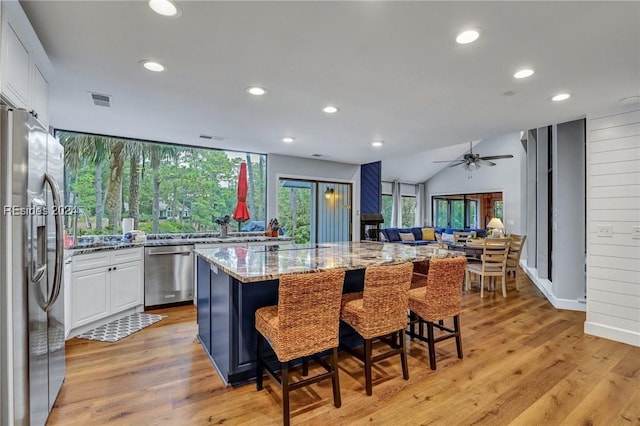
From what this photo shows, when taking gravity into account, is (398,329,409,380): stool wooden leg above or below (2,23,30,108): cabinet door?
below

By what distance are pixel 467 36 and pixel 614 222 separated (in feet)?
9.60

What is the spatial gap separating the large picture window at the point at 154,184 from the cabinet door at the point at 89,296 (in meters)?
0.92

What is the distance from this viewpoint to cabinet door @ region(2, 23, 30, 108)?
1.67 m

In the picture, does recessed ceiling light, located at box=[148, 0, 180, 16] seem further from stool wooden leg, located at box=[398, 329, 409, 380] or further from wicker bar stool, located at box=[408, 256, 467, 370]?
stool wooden leg, located at box=[398, 329, 409, 380]

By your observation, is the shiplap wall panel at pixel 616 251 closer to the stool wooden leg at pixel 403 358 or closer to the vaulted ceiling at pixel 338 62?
the vaulted ceiling at pixel 338 62

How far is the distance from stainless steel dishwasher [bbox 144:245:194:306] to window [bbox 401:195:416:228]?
8.71 m

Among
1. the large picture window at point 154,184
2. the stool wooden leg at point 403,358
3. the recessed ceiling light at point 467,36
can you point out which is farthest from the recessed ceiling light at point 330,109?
the large picture window at point 154,184

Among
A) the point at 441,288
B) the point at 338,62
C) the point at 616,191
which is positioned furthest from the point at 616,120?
the point at 338,62

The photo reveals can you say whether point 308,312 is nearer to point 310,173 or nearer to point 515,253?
point 310,173

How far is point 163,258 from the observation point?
14.3 ft

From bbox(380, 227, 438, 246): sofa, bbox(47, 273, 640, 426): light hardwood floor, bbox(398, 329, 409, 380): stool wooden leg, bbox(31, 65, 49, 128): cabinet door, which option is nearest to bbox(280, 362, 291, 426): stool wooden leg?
bbox(47, 273, 640, 426): light hardwood floor

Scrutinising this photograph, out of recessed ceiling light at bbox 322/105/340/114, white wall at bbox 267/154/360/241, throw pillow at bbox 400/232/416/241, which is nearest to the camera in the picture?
recessed ceiling light at bbox 322/105/340/114

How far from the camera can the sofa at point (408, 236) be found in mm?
9695

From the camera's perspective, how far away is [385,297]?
2.34m
